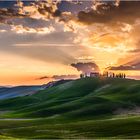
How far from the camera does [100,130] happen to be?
402 ft

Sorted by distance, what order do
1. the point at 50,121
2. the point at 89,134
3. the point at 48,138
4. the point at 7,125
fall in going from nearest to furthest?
1. the point at 48,138
2. the point at 89,134
3. the point at 7,125
4. the point at 50,121

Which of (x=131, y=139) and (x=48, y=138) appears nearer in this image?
(x=131, y=139)

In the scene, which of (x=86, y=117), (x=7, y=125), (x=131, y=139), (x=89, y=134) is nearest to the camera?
(x=131, y=139)

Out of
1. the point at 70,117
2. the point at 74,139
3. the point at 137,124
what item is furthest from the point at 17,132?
the point at 70,117

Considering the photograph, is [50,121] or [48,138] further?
[50,121]

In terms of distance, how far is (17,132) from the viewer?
124 metres

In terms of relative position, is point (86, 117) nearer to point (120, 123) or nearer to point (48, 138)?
point (120, 123)

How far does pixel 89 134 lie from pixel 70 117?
8434cm

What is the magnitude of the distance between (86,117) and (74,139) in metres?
101

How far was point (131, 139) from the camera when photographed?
92688mm

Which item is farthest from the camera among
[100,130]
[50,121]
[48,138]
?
[50,121]

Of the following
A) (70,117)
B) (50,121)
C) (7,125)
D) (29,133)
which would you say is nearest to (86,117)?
(70,117)

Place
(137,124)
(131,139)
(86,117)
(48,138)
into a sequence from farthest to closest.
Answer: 1. (86,117)
2. (137,124)
3. (48,138)
4. (131,139)

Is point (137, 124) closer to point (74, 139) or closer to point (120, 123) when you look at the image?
point (120, 123)
